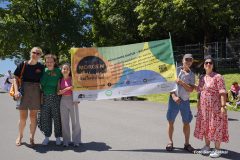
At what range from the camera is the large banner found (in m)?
8.30

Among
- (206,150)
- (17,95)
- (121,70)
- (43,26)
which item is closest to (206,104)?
(206,150)

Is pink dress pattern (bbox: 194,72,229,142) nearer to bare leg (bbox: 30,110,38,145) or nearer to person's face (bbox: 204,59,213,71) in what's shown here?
person's face (bbox: 204,59,213,71)

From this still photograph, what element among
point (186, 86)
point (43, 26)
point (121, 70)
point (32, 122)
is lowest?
point (32, 122)

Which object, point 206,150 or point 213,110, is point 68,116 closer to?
point 206,150

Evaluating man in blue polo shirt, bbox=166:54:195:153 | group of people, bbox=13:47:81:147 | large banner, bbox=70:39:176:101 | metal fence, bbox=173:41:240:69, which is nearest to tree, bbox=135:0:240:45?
metal fence, bbox=173:41:240:69

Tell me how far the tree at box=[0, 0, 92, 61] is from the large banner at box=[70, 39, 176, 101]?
3634 centimetres

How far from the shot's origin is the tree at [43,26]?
148 ft

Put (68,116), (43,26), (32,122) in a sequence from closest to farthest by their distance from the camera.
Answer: (68,116)
(32,122)
(43,26)

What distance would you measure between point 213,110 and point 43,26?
40848mm

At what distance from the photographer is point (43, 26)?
46594mm

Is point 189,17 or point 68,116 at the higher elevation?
point 189,17

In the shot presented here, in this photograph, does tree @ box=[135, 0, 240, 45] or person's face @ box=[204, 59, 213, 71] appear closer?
person's face @ box=[204, 59, 213, 71]

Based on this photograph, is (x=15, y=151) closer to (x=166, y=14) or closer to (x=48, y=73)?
(x=48, y=73)

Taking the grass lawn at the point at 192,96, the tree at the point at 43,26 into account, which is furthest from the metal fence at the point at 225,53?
the tree at the point at 43,26
